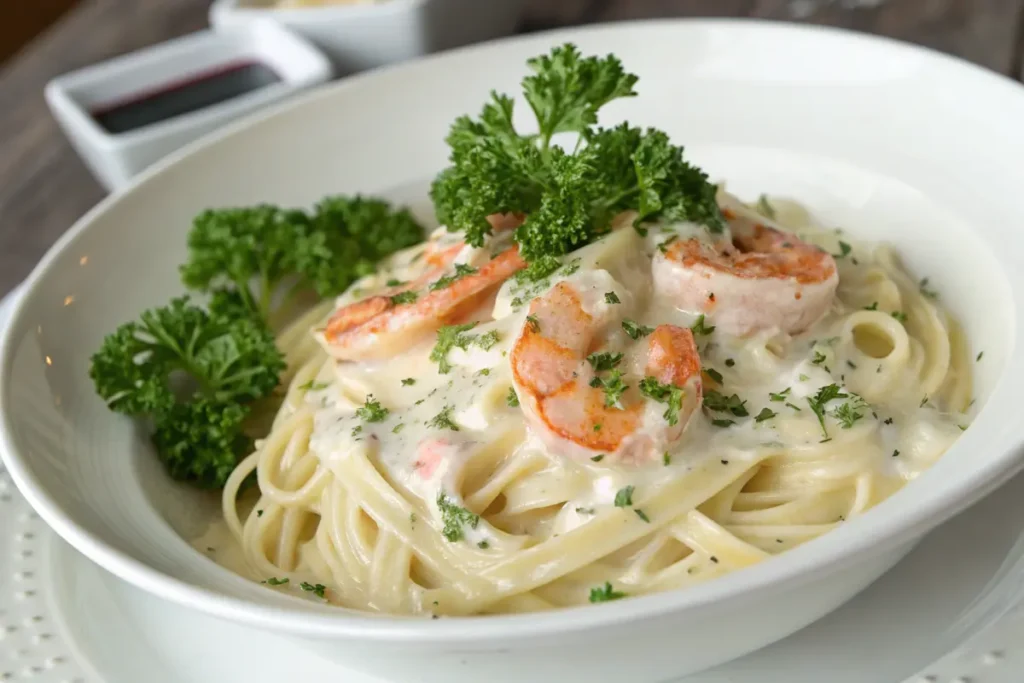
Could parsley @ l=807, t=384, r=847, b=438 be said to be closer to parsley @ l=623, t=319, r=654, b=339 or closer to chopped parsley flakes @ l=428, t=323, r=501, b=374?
parsley @ l=623, t=319, r=654, b=339

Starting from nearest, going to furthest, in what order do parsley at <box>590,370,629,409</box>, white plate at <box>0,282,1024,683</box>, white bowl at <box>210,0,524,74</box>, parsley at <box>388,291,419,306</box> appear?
white plate at <box>0,282,1024,683</box> → parsley at <box>590,370,629,409</box> → parsley at <box>388,291,419,306</box> → white bowl at <box>210,0,524,74</box>

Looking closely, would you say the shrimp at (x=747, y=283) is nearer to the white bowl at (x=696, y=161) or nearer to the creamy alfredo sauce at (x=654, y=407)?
the creamy alfredo sauce at (x=654, y=407)

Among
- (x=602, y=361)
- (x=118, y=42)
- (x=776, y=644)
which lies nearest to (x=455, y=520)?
(x=602, y=361)

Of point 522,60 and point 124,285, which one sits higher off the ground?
point 522,60

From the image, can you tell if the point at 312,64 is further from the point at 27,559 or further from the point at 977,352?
the point at 977,352

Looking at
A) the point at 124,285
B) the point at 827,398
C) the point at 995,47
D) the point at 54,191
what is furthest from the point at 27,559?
the point at 995,47

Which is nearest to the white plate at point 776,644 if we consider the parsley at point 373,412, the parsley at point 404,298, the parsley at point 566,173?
the parsley at point 373,412

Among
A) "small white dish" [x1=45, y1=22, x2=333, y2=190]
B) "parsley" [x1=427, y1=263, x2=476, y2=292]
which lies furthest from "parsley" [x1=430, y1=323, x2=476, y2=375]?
"small white dish" [x1=45, y1=22, x2=333, y2=190]
